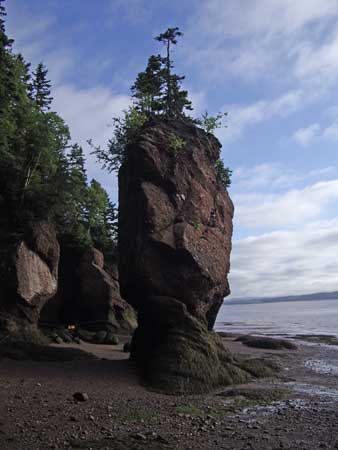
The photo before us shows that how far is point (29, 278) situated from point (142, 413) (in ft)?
53.3

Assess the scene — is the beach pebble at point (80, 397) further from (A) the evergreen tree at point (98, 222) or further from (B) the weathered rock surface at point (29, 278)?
(A) the evergreen tree at point (98, 222)

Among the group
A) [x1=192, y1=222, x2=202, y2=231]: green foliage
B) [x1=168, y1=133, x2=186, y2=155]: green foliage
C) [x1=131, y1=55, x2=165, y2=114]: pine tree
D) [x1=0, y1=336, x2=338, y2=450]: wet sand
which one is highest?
[x1=131, y1=55, x2=165, y2=114]: pine tree

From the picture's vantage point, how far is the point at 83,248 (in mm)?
44156

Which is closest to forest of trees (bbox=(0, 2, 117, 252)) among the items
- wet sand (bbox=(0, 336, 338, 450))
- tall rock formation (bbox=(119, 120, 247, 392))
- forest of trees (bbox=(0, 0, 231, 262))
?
forest of trees (bbox=(0, 0, 231, 262))

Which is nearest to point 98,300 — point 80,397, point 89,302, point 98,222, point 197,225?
point 89,302

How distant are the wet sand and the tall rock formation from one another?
1321 millimetres

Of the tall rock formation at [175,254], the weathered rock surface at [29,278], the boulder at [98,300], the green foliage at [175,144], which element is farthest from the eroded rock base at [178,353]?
the boulder at [98,300]

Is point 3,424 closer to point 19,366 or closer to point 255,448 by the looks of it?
point 255,448

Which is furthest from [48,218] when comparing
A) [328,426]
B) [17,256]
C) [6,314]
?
[328,426]

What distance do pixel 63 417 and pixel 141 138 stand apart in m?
13.2

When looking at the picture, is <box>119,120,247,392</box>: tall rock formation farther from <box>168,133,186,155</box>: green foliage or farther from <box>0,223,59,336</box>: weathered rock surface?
<box>0,223,59,336</box>: weathered rock surface

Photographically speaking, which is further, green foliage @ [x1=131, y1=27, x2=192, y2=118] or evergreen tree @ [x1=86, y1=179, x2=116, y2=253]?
evergreen tree @ [x1=86, y1=179, x2=116, y2=253]

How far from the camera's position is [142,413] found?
11312 mm

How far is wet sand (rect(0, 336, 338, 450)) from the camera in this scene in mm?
9133
